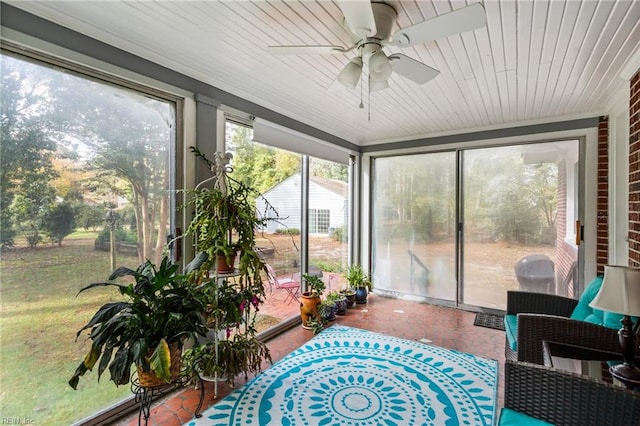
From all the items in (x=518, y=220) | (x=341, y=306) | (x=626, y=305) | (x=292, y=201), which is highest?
(x=292, y=201)

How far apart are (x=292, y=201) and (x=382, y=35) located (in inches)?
90.5

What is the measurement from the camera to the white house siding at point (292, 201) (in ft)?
11.6

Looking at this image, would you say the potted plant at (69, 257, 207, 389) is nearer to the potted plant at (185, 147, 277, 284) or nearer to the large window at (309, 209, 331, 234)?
the potted plant at (185, 147, 277, 284)

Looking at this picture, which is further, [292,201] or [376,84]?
[292,201]

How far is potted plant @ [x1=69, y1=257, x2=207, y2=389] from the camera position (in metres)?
1.61

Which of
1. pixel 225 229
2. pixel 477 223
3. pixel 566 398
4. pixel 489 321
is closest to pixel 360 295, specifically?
pixel 489 321

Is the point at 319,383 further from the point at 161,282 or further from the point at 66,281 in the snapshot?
the point at 66,281

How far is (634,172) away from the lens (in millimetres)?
2467

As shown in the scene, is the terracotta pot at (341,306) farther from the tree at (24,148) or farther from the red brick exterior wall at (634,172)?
the tree at (24,148)

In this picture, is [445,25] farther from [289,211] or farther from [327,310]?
[327,310]

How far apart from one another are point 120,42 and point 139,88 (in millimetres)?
295

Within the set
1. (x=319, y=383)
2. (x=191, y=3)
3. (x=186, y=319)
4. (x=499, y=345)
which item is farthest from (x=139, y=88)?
(x=499, y=345)

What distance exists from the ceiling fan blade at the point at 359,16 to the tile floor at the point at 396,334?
2.56 meters

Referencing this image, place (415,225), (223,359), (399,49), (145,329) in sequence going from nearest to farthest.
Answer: (145,329)
(399,49)
(223,359)
(415,225)
